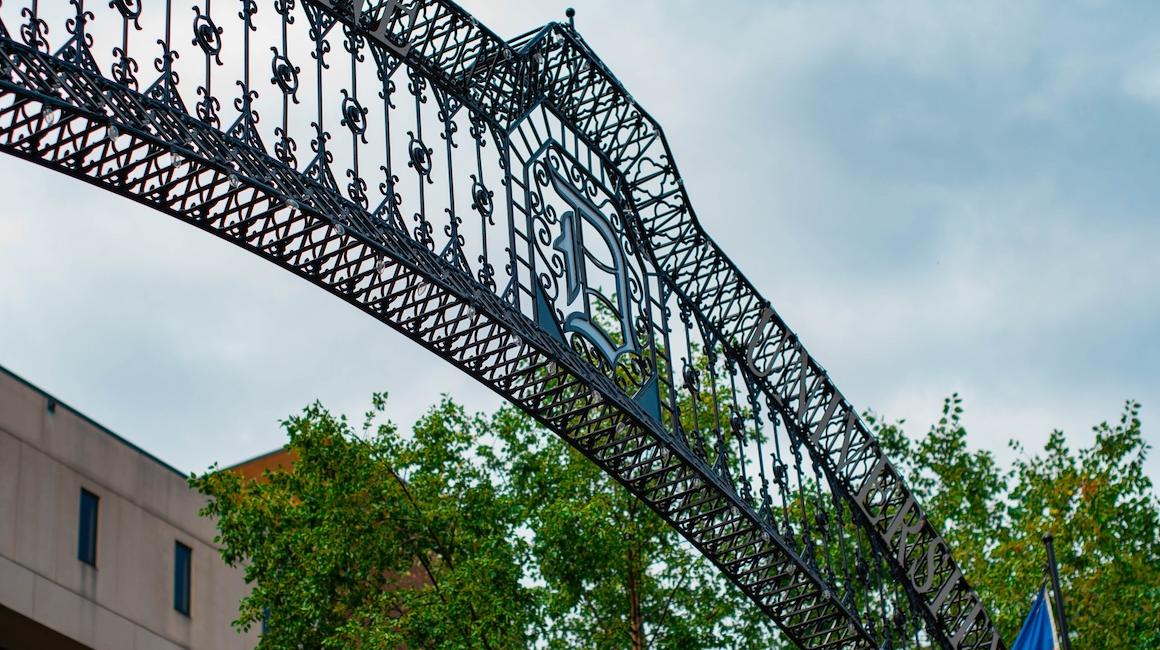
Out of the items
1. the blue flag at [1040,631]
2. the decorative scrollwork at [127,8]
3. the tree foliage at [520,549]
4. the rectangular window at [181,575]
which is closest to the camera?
the decorative scrollwork at [127,8]

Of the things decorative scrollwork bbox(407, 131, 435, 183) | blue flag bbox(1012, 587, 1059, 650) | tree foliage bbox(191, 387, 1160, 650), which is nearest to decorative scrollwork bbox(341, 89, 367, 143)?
decorative scrollwork bbox(407, 131, 435, 183)

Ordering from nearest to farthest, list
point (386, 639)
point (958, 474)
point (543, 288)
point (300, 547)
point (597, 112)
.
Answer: point (543, 288), point (597, 112), point (386, 639), point (300, 547), point (958, 474)

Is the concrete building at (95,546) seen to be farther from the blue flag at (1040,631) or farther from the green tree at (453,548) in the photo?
the blue flag at (1040,631)

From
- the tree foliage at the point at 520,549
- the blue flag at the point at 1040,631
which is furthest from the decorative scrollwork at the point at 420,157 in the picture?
the tree foliage at the point at 520,549

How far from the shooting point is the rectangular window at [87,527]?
2692 centimetres

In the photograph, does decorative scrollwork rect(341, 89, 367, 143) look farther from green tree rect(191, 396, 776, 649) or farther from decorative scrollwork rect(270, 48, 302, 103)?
green tree rect(191, 396, 776, 649)

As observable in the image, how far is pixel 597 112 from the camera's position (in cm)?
1293

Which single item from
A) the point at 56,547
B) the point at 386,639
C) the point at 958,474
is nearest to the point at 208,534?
the point at 56,547

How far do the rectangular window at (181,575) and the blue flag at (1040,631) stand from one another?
57.8 ft

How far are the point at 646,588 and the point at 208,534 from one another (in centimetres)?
842

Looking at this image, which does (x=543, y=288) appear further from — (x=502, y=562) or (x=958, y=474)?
(x=958, y=474)

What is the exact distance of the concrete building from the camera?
25.5 m

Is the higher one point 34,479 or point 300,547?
point 34,479

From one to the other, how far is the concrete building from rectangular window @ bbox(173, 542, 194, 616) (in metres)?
0.02
